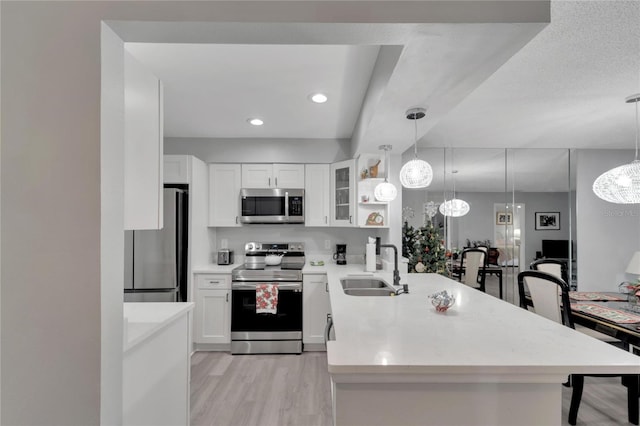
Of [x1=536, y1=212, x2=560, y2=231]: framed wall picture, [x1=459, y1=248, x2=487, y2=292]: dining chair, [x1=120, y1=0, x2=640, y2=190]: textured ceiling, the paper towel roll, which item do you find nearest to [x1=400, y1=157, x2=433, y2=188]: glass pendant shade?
[x1=120, y1=0, x2=640, y2=190]: textured ceiling

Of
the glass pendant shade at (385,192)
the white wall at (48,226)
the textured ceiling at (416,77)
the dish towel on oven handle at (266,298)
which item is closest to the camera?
the white wall at (48,226)

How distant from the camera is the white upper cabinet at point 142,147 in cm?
119

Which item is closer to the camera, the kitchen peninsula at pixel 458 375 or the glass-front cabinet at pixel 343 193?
the kitchen peninsula at pixel 458 375

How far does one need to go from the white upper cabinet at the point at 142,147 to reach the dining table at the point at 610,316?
289cm

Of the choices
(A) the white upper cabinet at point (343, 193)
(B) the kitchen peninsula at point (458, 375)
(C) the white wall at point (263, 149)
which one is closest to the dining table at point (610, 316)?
(B) the kitchen peninsula at point (458, 375)

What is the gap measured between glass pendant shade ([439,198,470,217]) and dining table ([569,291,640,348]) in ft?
4.86

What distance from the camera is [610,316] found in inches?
90.0

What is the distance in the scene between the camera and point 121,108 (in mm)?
1109

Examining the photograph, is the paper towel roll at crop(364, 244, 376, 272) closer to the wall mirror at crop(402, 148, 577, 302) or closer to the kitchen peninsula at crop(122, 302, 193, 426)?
the wall mirror at crop(402, 148, 577, 302)

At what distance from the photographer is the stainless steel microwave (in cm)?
364

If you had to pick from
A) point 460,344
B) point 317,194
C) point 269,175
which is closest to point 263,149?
point 269,175

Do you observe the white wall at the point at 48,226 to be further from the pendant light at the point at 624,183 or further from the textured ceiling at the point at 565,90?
the pendant light at the point at 624,183

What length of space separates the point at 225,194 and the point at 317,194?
1101 mm

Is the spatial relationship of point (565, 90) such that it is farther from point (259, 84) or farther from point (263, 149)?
point (263, 149)
